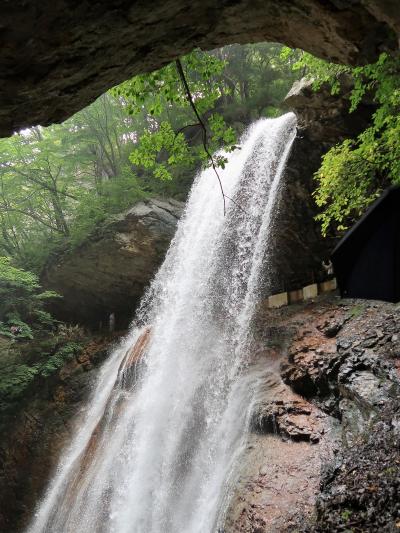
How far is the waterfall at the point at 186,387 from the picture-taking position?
731cm

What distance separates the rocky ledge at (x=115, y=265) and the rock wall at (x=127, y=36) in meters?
10.1

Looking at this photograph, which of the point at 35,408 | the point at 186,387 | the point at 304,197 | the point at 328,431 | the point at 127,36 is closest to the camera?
the point at 127,36

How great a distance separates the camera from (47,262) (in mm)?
15633

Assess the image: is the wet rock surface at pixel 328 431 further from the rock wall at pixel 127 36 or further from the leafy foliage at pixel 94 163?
the leafy foliage at pixel 94 163

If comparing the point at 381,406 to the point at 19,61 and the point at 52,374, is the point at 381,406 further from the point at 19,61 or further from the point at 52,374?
the point at 52,374

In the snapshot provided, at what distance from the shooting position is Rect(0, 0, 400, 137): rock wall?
9.02 ft

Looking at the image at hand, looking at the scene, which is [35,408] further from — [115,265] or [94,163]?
[94,163]

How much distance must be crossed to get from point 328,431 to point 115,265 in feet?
34.2

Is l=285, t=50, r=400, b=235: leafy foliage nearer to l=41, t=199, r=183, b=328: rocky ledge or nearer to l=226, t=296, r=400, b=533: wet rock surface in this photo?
l=226, t=296, r=400, b=533: wet rock surface

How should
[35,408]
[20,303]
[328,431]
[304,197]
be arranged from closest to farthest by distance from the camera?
[328,431] < [304,197] < [35,408] < [20,303]

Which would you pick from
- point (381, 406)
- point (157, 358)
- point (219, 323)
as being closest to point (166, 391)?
point (157, 358)

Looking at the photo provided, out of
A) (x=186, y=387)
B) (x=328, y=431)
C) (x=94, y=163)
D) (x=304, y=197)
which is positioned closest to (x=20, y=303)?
(x=94, y=163)

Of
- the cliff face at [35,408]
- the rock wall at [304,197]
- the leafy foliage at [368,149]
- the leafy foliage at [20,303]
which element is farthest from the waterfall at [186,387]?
the leafy foliage at [20,303]

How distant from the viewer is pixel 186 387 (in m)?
9.34
